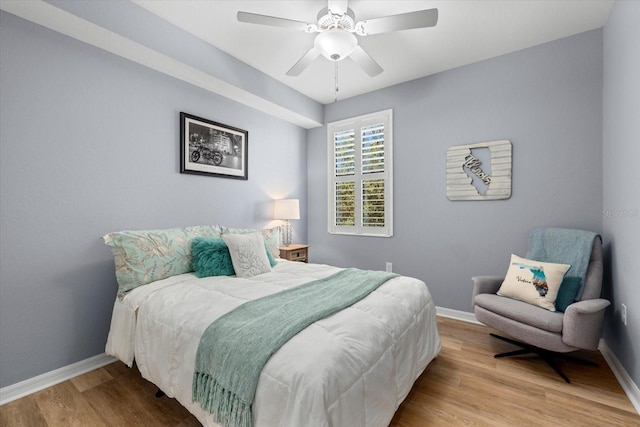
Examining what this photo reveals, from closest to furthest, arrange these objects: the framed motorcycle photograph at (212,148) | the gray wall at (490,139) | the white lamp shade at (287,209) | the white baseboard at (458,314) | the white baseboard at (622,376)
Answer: the white baseboard at (622,376) → the gray wall at (490,139) → the framed motorcycle photograph at (212,148) → the white baseboard at (458,314) → the white lamp shade at (287,209)

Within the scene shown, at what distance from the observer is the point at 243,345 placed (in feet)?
4.13

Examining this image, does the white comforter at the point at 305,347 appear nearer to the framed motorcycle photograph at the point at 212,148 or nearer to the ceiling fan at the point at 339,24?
the framed motorcycle photograph at the point at 212,148

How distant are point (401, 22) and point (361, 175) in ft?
6.95

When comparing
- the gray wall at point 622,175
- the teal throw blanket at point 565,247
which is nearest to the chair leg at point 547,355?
the gray wall at point 622,175

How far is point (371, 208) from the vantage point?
12.5 feet

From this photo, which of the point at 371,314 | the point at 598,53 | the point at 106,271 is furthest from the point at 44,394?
the point at 598,53

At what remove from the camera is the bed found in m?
1.10

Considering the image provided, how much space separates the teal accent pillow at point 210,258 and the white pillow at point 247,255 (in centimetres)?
5

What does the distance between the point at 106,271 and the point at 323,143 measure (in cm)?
304

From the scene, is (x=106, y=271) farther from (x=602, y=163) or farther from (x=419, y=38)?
(x=602, y=163)

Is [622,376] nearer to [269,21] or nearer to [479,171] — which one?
[479,171]

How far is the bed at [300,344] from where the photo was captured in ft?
3.61

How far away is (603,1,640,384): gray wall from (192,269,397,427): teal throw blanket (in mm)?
1849

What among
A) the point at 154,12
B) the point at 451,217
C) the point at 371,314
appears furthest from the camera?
the point at 451,217
